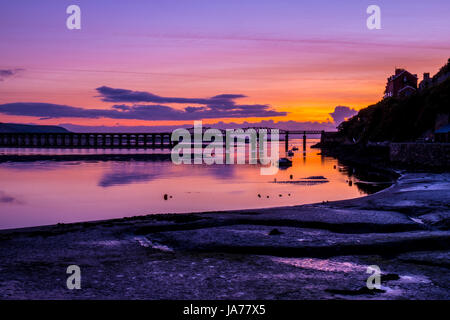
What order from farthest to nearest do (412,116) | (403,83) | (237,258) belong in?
(403,83), (412,116), (237,258)

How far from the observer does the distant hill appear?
71.7 metres

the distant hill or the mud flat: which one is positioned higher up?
the distant hill

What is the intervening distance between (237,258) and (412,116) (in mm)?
79661

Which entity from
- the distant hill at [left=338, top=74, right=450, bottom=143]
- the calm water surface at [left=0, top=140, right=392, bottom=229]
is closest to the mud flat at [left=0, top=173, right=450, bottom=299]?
the calm water surface at [left=0, top=140, right=392, bottom=229]

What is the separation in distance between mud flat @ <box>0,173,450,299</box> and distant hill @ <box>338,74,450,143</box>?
59.6m

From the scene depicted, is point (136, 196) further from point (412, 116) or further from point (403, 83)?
point (403, 83)

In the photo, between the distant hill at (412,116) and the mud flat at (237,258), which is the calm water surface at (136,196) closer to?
the mud flat at (237,258)

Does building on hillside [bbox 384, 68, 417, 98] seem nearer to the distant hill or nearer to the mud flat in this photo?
the distant hill

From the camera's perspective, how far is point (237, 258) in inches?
470

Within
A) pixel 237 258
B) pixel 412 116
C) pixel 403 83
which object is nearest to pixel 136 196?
pixel 237 258

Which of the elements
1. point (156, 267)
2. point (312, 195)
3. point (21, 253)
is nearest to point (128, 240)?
point (21, 253)

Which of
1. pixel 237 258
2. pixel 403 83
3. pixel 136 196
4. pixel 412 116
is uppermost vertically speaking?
pixel 403 83
